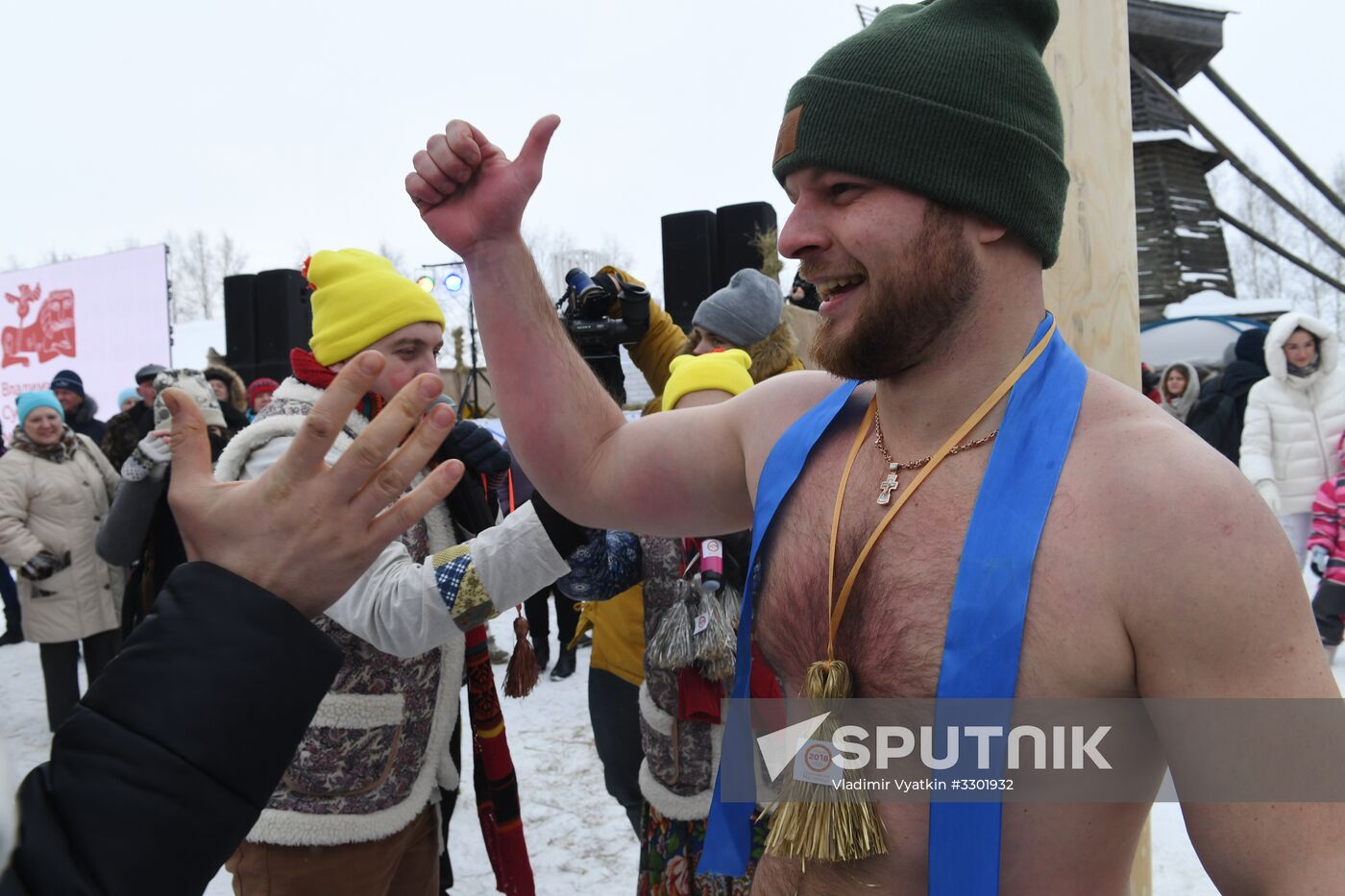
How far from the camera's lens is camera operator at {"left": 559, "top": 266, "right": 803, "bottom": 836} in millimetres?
2961

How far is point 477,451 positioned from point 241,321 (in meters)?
11.4

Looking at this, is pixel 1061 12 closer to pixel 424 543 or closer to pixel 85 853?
pixel 424 543

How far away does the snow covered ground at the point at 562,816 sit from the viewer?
356 centimetres

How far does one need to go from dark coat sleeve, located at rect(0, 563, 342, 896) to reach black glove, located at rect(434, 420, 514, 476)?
1651 millimetres

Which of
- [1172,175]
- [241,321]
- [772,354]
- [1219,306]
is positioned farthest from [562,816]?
[1172,175]

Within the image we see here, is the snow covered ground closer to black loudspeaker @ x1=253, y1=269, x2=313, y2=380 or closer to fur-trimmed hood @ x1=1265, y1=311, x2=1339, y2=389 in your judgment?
fur-trimmed hood @ x1=1265, y1=311, x2=1339, y2=389

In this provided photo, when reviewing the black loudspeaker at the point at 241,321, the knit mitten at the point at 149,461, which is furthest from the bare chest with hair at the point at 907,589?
the black loudspeaker at the point at 241,321

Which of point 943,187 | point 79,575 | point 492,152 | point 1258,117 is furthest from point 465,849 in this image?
point 1258,117

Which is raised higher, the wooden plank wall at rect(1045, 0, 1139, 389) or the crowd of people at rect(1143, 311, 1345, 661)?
the wooden plank wall at rect(1045, 0, 1139, 389)

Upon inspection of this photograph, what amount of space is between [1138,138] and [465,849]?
21.5 m

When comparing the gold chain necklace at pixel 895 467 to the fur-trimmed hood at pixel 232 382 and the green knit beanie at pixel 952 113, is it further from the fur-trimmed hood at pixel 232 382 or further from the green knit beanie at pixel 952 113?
the fur-trimmed hood at pixel 232 382

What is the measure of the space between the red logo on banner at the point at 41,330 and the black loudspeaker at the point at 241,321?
3573 millimetres

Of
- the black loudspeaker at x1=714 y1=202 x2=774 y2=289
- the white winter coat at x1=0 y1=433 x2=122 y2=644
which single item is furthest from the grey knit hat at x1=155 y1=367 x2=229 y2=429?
the black loudspeaker at x1=714 y1=202 x2=774 y2=289

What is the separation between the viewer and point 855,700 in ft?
4.30
